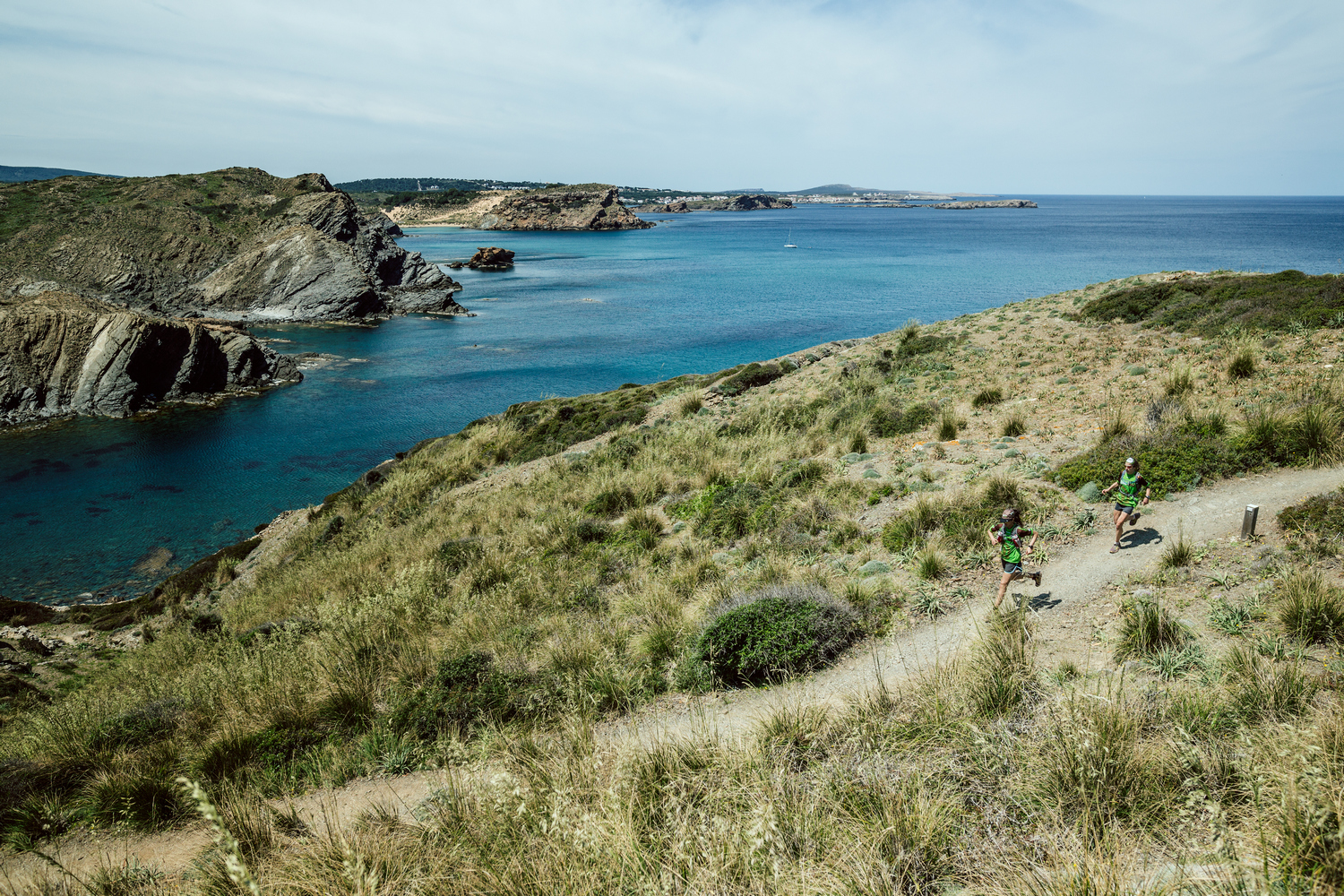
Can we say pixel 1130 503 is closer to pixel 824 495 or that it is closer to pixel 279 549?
pixel 824 495

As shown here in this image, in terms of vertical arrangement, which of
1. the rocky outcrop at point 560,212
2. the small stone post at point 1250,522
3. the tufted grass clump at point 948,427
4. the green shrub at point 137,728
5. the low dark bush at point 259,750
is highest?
the rocky outcrop at point 560,212

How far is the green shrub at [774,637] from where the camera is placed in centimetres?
598

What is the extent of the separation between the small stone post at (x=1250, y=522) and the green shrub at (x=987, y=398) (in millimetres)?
7486

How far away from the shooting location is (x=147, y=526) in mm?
23078

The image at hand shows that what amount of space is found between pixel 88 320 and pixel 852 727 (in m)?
48.9

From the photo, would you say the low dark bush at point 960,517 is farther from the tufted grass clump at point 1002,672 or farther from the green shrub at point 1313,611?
the green shrub at point 1313,611

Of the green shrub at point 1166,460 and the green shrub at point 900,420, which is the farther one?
the green shrub at point 900,420

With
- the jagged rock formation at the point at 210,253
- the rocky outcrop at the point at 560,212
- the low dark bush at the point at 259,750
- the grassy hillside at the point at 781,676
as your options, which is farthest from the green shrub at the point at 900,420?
the rocky outcrop at the point at 560,212

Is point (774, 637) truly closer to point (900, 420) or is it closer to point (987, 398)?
point (900, 420)

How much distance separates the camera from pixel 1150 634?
17.7ft

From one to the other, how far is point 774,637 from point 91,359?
4575cm

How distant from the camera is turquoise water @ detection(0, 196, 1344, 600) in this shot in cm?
2380

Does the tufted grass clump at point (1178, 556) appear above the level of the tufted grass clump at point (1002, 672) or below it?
above

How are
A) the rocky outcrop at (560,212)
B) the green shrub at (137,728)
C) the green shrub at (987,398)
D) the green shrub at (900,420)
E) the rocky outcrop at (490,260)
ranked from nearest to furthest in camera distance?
the green shrub at (137,728), the green shrub at (900,420), the green shrub at (987,398), the rocky outcrop at (490,260), the rocky outcrop at (560,212)
